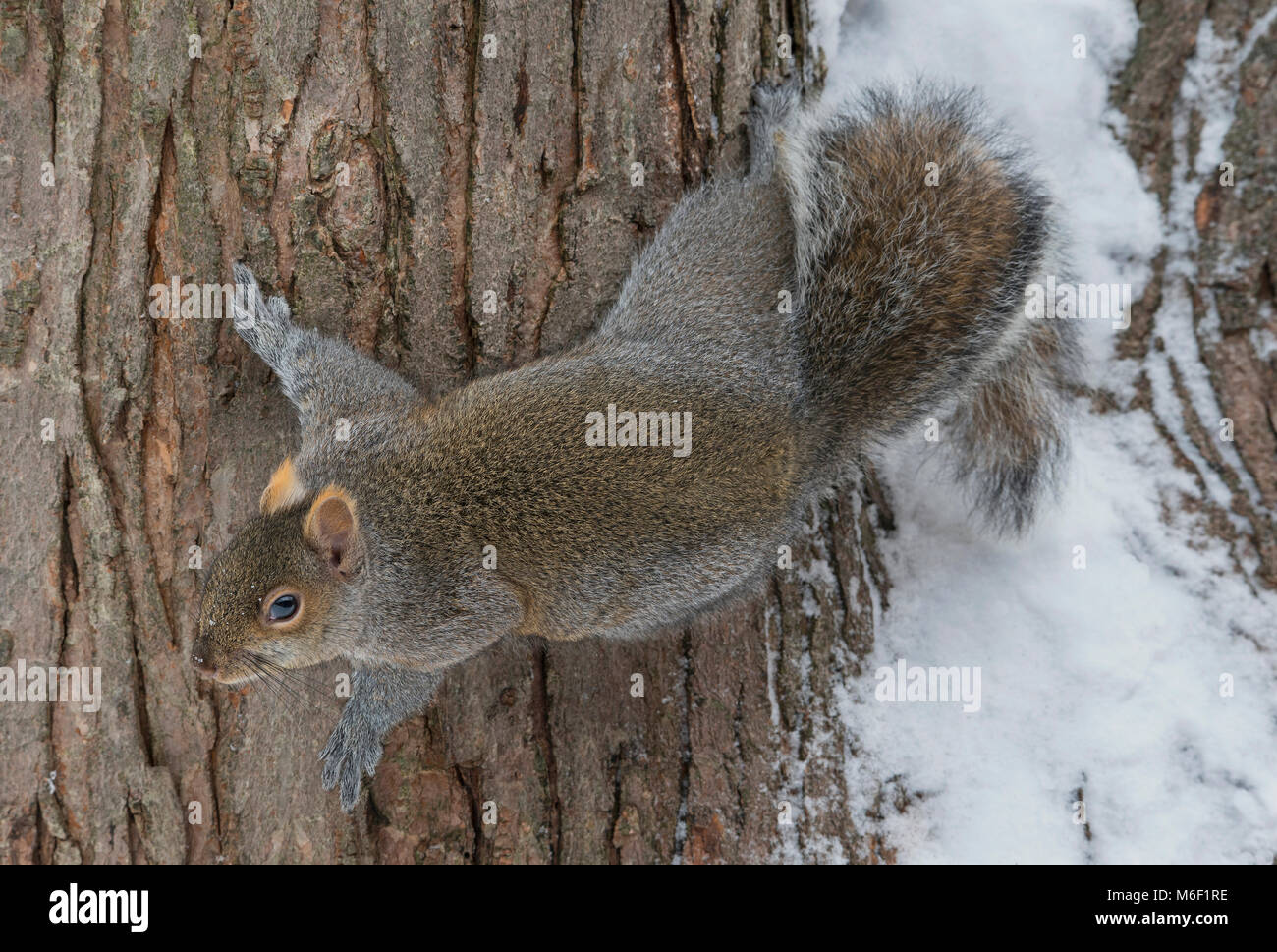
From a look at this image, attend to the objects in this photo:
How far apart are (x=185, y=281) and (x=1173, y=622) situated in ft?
9.41

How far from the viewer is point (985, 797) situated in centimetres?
258

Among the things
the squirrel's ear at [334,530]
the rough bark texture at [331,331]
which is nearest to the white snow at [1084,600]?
the rough bark texture at [331,331]

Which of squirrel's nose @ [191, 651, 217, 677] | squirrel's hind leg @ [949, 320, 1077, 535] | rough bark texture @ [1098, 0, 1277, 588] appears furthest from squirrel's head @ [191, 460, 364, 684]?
rough bark texture @ [1098, 0, 1277, 588]

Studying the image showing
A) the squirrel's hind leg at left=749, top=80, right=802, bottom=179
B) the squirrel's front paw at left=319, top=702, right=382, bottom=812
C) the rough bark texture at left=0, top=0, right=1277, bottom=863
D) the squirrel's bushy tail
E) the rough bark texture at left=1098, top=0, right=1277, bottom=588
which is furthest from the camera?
the rough bark texture at left=1098, top=0, right=1277, bottom=588

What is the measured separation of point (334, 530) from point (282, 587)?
0.61 ft

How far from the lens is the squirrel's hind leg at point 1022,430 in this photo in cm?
290

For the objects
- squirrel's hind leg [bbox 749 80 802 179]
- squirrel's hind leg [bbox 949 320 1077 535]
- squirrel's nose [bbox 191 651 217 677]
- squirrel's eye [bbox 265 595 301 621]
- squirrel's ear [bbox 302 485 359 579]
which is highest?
squirrel's hind leg [bbox 749 80 802 179]

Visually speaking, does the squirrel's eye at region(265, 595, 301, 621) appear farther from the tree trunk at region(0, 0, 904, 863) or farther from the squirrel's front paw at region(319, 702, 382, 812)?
the squirrel's front paw at region(319, 702, 382, 812)

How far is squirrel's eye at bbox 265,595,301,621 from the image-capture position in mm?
2293

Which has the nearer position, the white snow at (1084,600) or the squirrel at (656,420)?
the squirrel at (656,420)

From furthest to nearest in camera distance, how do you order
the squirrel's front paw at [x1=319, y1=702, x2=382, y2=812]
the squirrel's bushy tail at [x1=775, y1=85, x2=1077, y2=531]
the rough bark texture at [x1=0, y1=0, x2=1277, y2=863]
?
1. the squirrel's bushy tail at [x1=775, y1=85, x2=1077, y2=531]
2. the squirrel's front paw at [x1=319, y1=702, x2=382, y2=812]
3. the rough bark texture at [x1=0, y1=0, x2=1277, y2=863]

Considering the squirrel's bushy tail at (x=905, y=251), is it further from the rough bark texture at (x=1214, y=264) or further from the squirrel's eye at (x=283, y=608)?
the squirrel's eye at (x=283, y=608)

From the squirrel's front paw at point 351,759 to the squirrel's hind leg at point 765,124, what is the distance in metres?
1.79
